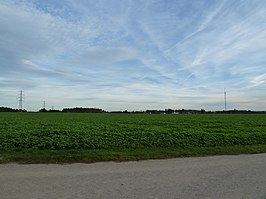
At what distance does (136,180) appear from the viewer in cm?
696

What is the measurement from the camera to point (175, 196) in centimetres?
571

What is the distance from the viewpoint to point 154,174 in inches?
303

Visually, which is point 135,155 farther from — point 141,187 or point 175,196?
point 175,196

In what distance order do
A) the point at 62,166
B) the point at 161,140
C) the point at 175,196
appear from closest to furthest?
the point at 175,196, the point at 62,166, the point at 161,140

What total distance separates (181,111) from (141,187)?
16246 cm

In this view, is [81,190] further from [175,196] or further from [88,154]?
[88,154]

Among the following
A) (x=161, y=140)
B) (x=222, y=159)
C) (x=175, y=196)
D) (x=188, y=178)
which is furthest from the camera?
(x=161, y=140)

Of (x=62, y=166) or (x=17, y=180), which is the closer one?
(x=17, y=180)

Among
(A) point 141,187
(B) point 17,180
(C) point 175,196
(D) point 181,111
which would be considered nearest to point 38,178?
(B) point 17,180

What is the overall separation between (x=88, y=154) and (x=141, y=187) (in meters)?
4.66

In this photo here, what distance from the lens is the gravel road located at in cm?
584

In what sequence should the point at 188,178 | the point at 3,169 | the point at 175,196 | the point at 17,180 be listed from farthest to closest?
the point at 3,169, the point at 188,178, the point at 17,180, the point at 175,196

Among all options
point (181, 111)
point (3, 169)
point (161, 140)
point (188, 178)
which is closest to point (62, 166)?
Answer: point (3, 169)

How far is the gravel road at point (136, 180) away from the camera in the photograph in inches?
230
